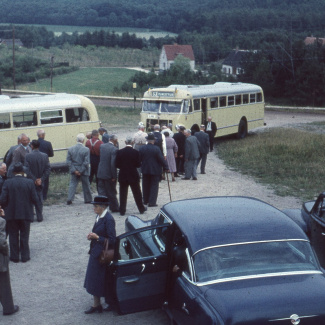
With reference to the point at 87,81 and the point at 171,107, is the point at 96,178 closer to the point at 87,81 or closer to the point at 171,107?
the point at 171,107

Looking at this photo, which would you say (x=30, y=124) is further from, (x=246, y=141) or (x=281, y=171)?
(x=246, y=141)

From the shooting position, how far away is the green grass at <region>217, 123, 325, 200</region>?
1800cm

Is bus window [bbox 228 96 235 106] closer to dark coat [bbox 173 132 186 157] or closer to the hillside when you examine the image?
dark coat [bbox 173 132 186 157]

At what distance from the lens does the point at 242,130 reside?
31.0 m

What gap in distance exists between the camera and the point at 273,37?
90.4m

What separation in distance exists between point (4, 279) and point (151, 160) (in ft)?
21.2

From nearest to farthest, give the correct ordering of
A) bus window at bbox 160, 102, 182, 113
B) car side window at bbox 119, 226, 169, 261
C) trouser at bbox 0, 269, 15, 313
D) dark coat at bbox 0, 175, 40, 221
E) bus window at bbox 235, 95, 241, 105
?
1. car side window at bbox 119, 226, 169, 261
2. trouser at bbox 0, 269, 15, 313
3. dark coat at bbox 0, 175, 40, 221
4. bus window at bbox 160, 102, 182, 113
5. bus window at bbox 235, 95, 241, 105

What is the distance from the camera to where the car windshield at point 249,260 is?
6.41 meters

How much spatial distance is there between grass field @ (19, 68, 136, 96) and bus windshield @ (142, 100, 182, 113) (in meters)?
34.5

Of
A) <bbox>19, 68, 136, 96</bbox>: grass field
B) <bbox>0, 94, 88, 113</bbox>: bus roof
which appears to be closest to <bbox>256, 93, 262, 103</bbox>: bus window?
<bbox>0, 94, 88, 113</bbox>: bus roof

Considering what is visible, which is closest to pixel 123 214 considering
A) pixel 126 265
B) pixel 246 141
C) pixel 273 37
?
pixel 126 265

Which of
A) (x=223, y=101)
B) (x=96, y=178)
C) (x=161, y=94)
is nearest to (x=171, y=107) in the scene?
(x=161, y=94)

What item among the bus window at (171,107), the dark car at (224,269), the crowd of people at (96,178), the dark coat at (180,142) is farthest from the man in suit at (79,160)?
the bus window at (171,107)

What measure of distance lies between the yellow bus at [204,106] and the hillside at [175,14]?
10353 cm
